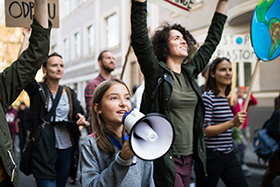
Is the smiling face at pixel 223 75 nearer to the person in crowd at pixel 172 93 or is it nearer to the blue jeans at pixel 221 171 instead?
the person in crowd at pixel 172 93

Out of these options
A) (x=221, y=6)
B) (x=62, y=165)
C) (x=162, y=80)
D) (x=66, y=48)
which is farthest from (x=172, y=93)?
(x=66, y=48)

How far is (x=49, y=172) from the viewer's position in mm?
2887

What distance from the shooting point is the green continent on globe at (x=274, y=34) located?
292cm

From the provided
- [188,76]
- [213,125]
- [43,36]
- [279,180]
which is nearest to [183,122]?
[188,76]

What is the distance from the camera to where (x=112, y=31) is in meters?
18.3

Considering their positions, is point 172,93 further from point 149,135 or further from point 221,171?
point 149,135

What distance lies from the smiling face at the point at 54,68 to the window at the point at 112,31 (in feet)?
47.9

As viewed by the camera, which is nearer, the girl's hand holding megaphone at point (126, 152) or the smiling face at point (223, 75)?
the girl's hand holding megaphone at point (126, 152)

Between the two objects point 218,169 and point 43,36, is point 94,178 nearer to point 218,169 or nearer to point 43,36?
point 43,36

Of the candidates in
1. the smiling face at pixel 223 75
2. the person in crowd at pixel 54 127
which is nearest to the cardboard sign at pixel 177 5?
the smiling face at pixel 223 75

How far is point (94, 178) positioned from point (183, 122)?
40.9 inches

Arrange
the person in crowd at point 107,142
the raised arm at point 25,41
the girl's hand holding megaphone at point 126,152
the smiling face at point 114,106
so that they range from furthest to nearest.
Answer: the raised arm at point 25,41 → the smiling face at point 114,106 → the person in crowd at point 107,142 → the girl's hand holding megaphone at point 126,152

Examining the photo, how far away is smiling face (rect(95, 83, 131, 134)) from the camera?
1780 mm

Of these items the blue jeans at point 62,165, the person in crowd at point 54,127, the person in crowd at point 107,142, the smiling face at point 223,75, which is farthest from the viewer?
the smiling face at point 223,75
